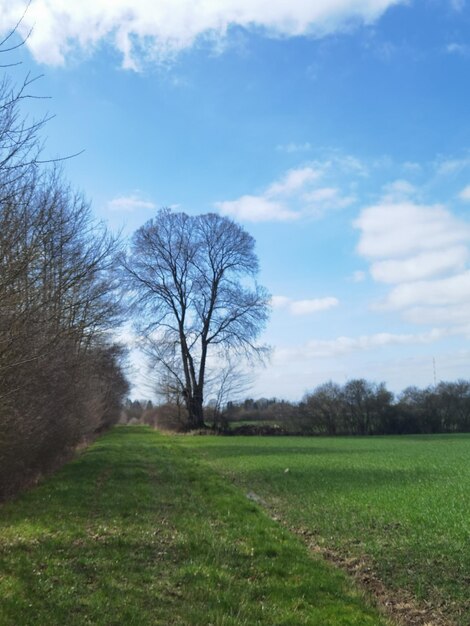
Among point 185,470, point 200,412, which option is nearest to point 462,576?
point 185,470

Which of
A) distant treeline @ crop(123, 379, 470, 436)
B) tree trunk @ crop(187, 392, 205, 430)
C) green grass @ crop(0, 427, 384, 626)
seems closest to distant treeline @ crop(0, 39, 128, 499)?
green grass @ crop(0, 427, 384, 626)

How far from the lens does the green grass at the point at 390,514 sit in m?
7.37

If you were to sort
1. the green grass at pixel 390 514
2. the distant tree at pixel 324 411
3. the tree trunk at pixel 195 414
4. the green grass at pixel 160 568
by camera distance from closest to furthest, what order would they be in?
1. the green grass at pixel 160 568
2. the green grass at pixel 390 514
3. the tree trunk at pixel 195 414
4. the distant tree at pixel 324 411

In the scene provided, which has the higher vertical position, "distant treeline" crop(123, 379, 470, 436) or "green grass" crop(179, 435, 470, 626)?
"distant treeline" crop(123, 379, 470, 436)

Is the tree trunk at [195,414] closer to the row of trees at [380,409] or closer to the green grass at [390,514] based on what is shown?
the row of trees at [380,409]

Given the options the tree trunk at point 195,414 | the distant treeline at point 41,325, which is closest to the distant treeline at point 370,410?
the tree trunk at point 195,414

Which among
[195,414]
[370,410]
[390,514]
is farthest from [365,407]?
[390,514]

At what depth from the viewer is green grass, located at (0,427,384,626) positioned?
5.68 m

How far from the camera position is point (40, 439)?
15969 millimetres

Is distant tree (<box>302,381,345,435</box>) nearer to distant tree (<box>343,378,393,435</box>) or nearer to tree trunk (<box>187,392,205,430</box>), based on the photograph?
distant tree (<box>343,378,393,435</box>)

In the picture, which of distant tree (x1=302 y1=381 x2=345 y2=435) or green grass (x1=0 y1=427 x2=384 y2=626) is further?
distant tree (x1=302 y1=381 x2=345 y2=435)

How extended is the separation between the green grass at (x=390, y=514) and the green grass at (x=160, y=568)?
90 cm

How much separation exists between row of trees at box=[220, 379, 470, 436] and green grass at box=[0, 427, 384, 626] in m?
62.7

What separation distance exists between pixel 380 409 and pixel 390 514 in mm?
67886
